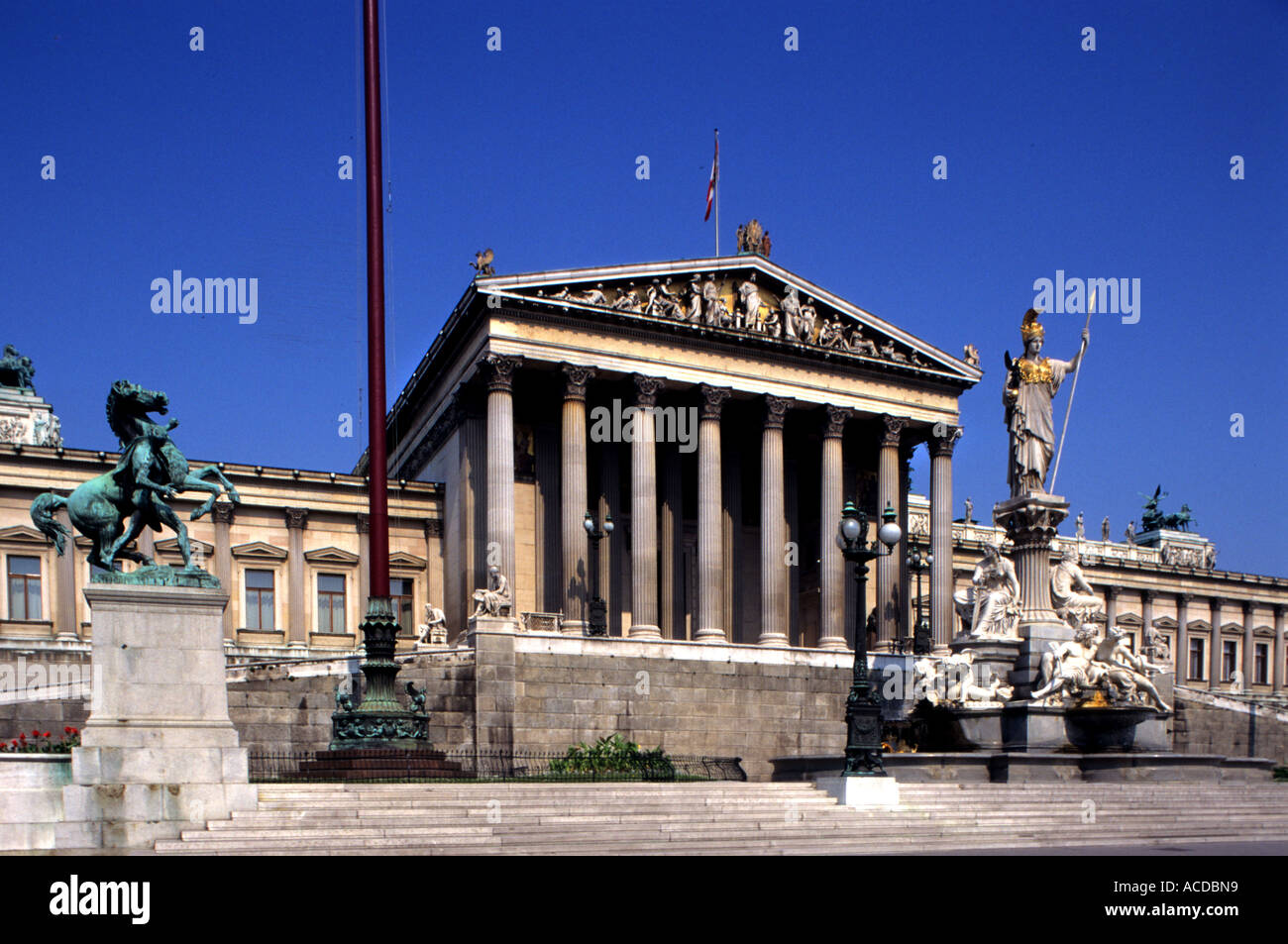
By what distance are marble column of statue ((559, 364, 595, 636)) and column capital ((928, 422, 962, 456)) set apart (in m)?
16.1

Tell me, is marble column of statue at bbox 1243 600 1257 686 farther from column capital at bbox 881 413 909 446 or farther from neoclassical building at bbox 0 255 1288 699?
column capital at bbox 881 413 909 446

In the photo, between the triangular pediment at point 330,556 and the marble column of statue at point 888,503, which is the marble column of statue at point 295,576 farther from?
the marble column of statue at point 888,503

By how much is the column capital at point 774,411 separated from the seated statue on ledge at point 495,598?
13627 millimetres

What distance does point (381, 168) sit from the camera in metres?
26.1

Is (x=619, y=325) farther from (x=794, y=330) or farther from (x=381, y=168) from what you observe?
(x=381, y=168)

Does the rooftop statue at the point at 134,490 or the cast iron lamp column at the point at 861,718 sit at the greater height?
the rooftop statue at the point at 134,490

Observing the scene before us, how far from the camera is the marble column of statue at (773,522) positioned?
50.4 meters

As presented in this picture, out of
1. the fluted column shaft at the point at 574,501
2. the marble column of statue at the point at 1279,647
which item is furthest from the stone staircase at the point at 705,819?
the marble column of statue at the point at 1279,647

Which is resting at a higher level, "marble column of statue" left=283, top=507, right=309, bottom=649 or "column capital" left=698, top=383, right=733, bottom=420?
"column capital" left=698, top=383, right=733, bottom=420

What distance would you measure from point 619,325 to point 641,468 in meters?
5.49

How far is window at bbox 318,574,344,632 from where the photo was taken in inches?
2158

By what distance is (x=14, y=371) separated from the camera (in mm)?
74125

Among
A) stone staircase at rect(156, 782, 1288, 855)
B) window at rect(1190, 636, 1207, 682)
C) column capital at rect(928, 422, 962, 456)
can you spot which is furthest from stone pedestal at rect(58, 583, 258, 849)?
window at rect(1190, 636, 1207, 682)
